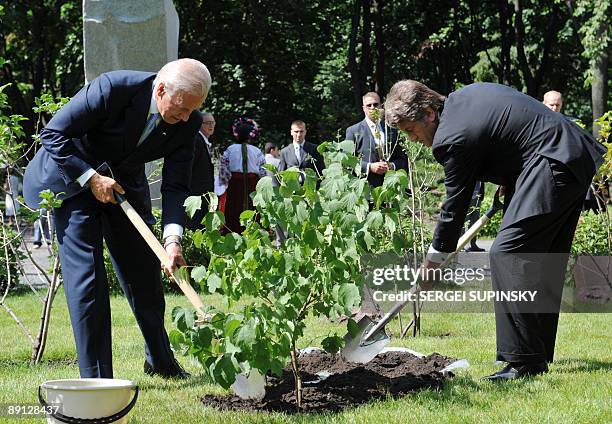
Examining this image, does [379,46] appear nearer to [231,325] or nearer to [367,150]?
[367,150]

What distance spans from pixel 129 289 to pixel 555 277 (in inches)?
99.6

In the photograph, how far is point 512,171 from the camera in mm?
5012

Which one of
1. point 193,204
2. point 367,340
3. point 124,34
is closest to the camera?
point 193,204

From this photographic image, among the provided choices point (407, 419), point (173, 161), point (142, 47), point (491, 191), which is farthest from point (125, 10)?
point (491, 191)

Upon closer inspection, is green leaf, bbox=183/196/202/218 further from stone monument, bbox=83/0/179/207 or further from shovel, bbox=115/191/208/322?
stone monument, bbox=83/0/179/207

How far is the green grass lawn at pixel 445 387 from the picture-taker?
4.02 m

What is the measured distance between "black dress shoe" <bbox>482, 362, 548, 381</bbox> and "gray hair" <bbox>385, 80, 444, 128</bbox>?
1.52 meters

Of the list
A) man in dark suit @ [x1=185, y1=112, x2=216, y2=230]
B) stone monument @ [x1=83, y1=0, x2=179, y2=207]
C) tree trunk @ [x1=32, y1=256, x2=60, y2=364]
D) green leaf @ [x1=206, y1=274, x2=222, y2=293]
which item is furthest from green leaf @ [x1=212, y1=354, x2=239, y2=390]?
stone monument @ [x1=83, y1=0, x2=179, y2=207]

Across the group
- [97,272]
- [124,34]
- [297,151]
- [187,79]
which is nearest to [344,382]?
[97,272]

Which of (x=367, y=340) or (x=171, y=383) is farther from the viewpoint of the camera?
(x=367, y=340)

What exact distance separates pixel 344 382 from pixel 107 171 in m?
1.73

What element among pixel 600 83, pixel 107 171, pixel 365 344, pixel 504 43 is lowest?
pixel 365 344

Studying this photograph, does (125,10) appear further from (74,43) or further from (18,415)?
(74,43)

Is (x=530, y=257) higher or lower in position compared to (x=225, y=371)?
higher
